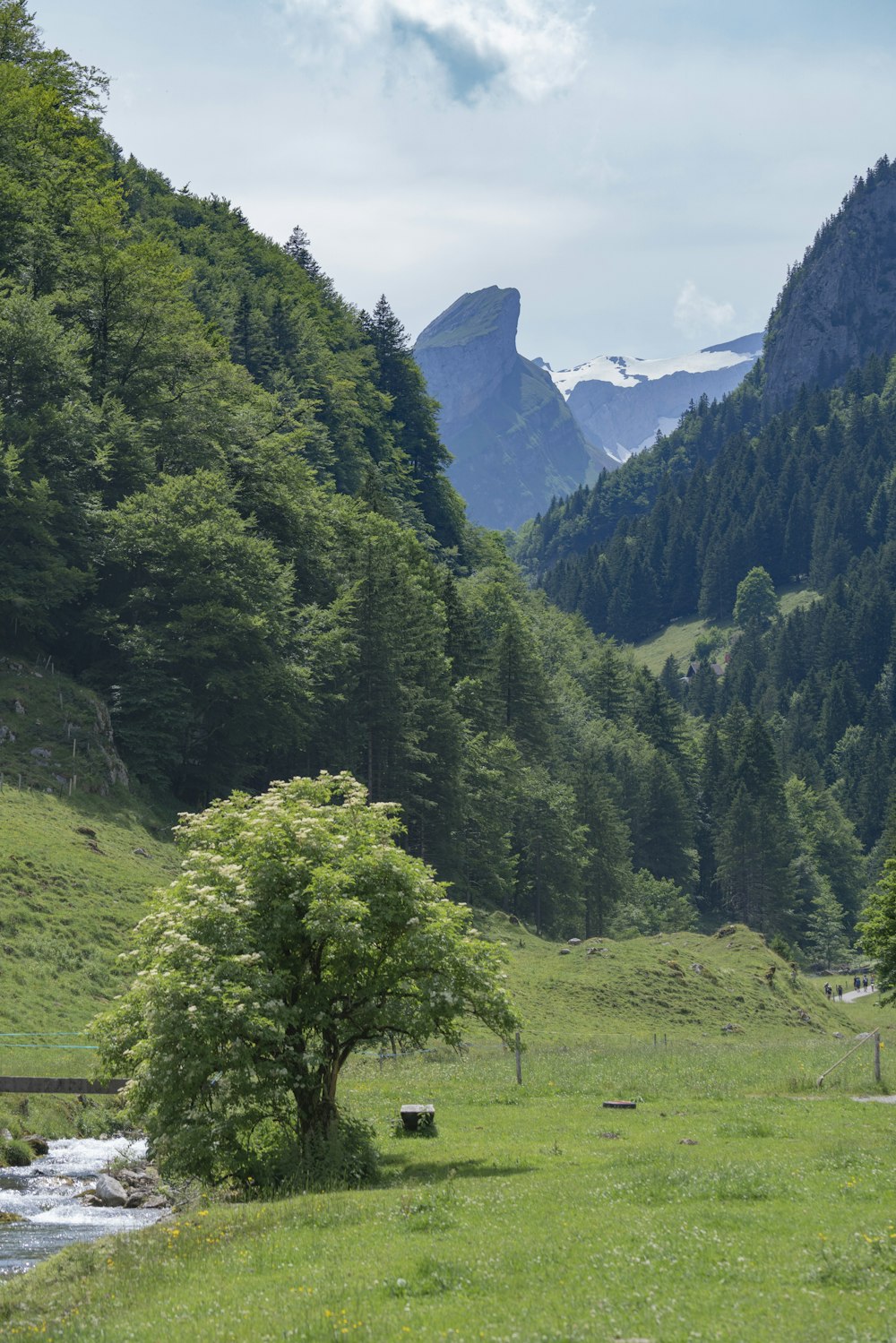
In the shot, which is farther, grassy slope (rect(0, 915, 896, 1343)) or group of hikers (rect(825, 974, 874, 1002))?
group of hikers (rect(825, 974, 874, 1002))

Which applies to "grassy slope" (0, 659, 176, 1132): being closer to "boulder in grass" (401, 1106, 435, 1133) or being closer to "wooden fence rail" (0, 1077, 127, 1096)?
"wooden fence rail" (0, 1077, 127, 1096)

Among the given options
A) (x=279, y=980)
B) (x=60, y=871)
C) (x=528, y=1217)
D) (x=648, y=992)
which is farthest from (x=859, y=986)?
(x=528, y=1217)

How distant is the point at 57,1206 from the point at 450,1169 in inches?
350

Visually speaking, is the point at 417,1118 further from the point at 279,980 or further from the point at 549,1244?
the point at 549,1244

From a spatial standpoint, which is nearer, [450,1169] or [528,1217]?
[528,1217]

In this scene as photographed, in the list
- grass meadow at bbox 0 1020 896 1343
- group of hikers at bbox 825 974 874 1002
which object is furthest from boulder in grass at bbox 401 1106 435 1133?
group of hikers at bbox 825 974 874 1002

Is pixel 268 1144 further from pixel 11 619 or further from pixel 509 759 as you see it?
pixel 509 759

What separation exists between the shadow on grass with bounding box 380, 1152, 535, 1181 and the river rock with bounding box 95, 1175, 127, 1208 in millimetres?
5914

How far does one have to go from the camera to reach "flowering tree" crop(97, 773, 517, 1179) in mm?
25781

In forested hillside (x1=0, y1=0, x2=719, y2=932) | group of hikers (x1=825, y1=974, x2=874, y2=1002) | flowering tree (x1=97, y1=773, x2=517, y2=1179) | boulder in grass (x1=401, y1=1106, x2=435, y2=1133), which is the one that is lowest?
group of hikers (x1=825, y1=974, x2=874, y2=1002)

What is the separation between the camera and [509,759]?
108 m

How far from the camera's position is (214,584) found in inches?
2990

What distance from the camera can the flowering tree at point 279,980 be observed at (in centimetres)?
2578

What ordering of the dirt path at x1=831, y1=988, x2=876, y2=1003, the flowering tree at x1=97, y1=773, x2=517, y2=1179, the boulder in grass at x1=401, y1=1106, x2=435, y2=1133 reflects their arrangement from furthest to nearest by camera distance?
1. the dirt path at x1=831, y1=988, x2=876, y2=1003
2. the boulder in grass at x1=401, y1=1106, x2=435, y2=1133
3. the flowering tree at x1=97, y1=773, x2=517, y2=1179
